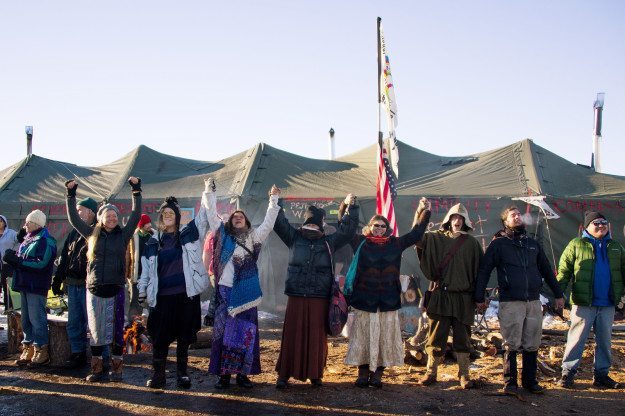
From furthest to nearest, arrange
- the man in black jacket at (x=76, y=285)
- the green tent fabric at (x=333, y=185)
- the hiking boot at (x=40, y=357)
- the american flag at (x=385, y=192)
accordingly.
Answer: the green tent fabric at (x=333, y=185)
the american flag at (x=385, y=192)
the hiking boot at (x=40, y=357)
the man in black jacket at (x=76, y=285)

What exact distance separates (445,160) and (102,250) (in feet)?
30.5

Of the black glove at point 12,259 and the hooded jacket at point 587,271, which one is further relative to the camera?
the black glove at point 12,259

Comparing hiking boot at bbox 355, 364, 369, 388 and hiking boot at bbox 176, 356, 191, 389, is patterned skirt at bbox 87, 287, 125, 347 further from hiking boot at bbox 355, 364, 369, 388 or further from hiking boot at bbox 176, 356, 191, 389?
hiking boot at bbox 355, 364, 369, 388

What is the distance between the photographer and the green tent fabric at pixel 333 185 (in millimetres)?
11203

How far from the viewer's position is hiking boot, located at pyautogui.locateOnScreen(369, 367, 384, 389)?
5.65 metres

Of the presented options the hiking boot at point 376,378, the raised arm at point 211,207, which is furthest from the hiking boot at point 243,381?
the raised arm at point 211,207

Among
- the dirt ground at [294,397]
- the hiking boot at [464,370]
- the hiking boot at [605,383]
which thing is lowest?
the dirt ground at [294,397]

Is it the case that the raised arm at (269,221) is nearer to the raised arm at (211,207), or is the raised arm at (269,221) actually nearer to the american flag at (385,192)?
the raised arm at (211,207)

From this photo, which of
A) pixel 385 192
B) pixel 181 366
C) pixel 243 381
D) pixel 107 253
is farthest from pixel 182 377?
pixel 385 192

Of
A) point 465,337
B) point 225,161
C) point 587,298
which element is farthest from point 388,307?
point 225,161

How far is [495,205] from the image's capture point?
11289mm

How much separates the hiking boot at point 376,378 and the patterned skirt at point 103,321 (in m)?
2.55

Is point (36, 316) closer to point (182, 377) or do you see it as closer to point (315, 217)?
point (182, 377)

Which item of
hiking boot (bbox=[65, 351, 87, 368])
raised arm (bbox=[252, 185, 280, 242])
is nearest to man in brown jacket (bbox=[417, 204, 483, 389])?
raised arm (bbox=[252, 185, 280, 242])
